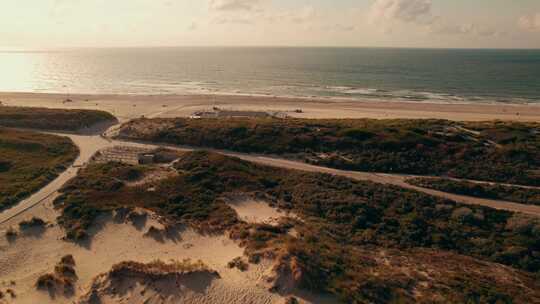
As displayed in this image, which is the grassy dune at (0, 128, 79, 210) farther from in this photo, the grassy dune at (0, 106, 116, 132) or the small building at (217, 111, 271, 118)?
the small building at (217, 111, 271, 118)

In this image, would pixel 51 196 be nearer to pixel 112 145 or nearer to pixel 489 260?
pixel 112 145

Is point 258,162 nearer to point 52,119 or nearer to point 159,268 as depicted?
point 159,268

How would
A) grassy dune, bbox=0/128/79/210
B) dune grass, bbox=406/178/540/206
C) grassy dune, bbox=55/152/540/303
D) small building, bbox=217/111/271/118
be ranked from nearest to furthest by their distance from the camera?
1. grassy dune, bbox=55/152/540/303
2. dune grass, bbox=406/178/540/206
3. grassy dune, bbox=0/128/79/210
4. small building, bbox=217/111/271/118

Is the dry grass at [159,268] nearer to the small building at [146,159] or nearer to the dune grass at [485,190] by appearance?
the small building at [146,159]

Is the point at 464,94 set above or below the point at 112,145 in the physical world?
above

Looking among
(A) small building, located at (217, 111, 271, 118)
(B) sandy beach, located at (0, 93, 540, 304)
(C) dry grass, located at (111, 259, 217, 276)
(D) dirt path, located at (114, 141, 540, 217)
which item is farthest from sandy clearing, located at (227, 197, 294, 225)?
(A) small building, located at (217, 111, 271, 118)

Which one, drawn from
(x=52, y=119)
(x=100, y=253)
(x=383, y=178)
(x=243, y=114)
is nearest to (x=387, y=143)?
(x=383, y=178)

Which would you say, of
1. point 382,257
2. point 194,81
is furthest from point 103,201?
point 194,81
